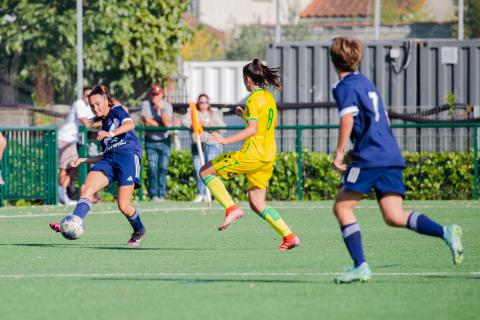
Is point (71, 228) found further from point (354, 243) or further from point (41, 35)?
point (41, 35)

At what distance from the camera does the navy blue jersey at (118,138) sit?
12.7 metres

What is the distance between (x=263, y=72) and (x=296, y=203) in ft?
29.7

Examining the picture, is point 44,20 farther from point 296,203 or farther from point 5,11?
point 296,203

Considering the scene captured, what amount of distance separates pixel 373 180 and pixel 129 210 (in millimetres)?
4220

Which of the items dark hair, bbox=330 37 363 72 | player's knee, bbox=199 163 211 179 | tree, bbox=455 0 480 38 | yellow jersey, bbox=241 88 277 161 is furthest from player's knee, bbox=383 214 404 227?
tree, bbox=455 0 480 38

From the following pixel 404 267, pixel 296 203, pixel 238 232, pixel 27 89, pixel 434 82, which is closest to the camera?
pixel 404 267

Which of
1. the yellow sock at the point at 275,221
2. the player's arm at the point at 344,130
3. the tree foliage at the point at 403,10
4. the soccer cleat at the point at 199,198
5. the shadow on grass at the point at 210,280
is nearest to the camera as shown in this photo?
the player's arm at the point at 344,130

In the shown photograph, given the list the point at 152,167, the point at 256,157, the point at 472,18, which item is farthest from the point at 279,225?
the point at 472,18

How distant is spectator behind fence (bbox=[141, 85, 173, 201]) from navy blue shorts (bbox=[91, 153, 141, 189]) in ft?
30.8

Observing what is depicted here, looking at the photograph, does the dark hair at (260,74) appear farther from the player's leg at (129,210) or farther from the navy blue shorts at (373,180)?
the navy blue shorts at (373,180)

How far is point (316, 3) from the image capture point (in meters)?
75.2

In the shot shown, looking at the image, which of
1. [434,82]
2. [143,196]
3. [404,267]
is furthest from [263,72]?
[434,82]

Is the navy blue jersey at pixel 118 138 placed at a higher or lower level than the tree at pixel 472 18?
lower

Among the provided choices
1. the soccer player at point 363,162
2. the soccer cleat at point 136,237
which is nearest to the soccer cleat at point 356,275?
the soccer player at point 363,162
